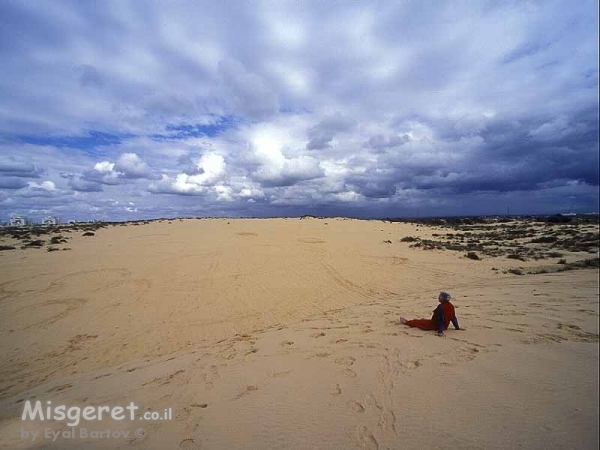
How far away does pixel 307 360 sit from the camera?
19.4ft

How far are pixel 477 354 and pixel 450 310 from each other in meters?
1.49

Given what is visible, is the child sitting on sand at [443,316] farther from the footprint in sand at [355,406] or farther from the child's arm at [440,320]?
the footprint in sand at [355,406]

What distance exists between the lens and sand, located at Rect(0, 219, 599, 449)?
12.1ft

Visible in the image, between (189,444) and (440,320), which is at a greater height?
(440,320)

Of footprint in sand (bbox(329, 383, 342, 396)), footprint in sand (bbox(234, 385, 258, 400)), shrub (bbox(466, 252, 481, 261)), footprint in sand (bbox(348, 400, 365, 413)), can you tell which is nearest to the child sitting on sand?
footprint in sand (bbox(329, 383, 342, 396))

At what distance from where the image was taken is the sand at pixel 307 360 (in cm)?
370

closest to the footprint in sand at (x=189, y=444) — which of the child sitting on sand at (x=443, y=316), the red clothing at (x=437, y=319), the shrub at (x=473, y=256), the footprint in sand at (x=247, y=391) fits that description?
the footprint in sand at (x=247, y=391)

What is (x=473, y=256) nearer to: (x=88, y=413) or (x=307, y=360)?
(x=307, y=360)

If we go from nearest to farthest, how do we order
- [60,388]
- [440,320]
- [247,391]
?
[247,391], [60,388], [440,320]

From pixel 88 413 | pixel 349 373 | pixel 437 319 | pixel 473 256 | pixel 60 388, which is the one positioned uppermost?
pixel 437 319

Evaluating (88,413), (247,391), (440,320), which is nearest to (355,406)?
(247,391)

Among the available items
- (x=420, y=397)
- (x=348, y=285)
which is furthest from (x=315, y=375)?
(x=348, y=285)

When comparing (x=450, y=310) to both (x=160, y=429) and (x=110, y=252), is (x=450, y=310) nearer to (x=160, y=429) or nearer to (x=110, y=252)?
(x=160, y=429)

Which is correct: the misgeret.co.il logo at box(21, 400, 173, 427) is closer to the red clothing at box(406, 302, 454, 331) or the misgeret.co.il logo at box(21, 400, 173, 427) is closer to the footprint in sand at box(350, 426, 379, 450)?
the footprint in sand at box(350, 426, 379, 450)
